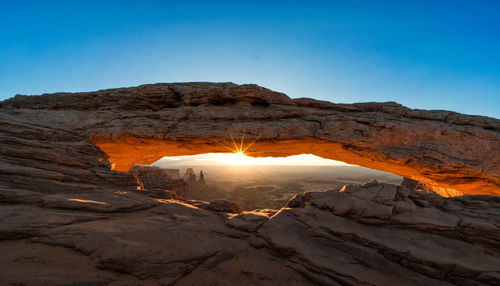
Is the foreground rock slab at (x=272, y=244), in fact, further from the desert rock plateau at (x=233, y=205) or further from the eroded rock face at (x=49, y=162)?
the eroded rock face at (x=49, y=162)

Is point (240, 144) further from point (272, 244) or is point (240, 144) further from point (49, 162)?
point (49, 162)

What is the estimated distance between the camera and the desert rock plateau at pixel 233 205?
183 inches

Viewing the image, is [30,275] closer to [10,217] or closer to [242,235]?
[10,217]

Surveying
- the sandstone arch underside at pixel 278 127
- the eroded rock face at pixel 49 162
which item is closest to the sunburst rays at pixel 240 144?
the sandstone arch underside at pixel 278 127

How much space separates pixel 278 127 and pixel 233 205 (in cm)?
544

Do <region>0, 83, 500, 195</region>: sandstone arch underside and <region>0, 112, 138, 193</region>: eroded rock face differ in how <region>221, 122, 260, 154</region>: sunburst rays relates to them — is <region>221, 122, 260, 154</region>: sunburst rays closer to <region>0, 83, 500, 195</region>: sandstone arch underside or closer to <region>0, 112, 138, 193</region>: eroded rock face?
<region>0, 83, 500, 195</region>: sandstone arch underside

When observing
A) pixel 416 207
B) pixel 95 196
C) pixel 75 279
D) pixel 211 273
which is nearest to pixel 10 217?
pixel 95 196

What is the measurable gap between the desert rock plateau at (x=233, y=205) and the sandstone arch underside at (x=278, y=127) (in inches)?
3.2

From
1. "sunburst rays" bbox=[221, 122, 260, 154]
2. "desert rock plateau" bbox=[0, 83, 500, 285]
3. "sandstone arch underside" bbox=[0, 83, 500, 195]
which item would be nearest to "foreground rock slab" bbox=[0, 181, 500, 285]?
"desert rock plateau" bbox=[0, 83, 500, 285]

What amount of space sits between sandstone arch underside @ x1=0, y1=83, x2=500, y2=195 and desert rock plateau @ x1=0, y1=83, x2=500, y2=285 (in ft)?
0.27

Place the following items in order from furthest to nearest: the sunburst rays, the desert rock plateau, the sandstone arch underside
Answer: the sunburst rays < the sandstone arch underside < the desert rock plateau

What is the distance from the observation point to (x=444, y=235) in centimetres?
599

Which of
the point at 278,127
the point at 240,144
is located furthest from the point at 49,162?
the point at 278,127

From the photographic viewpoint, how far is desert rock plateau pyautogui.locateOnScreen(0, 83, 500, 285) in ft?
15.3
